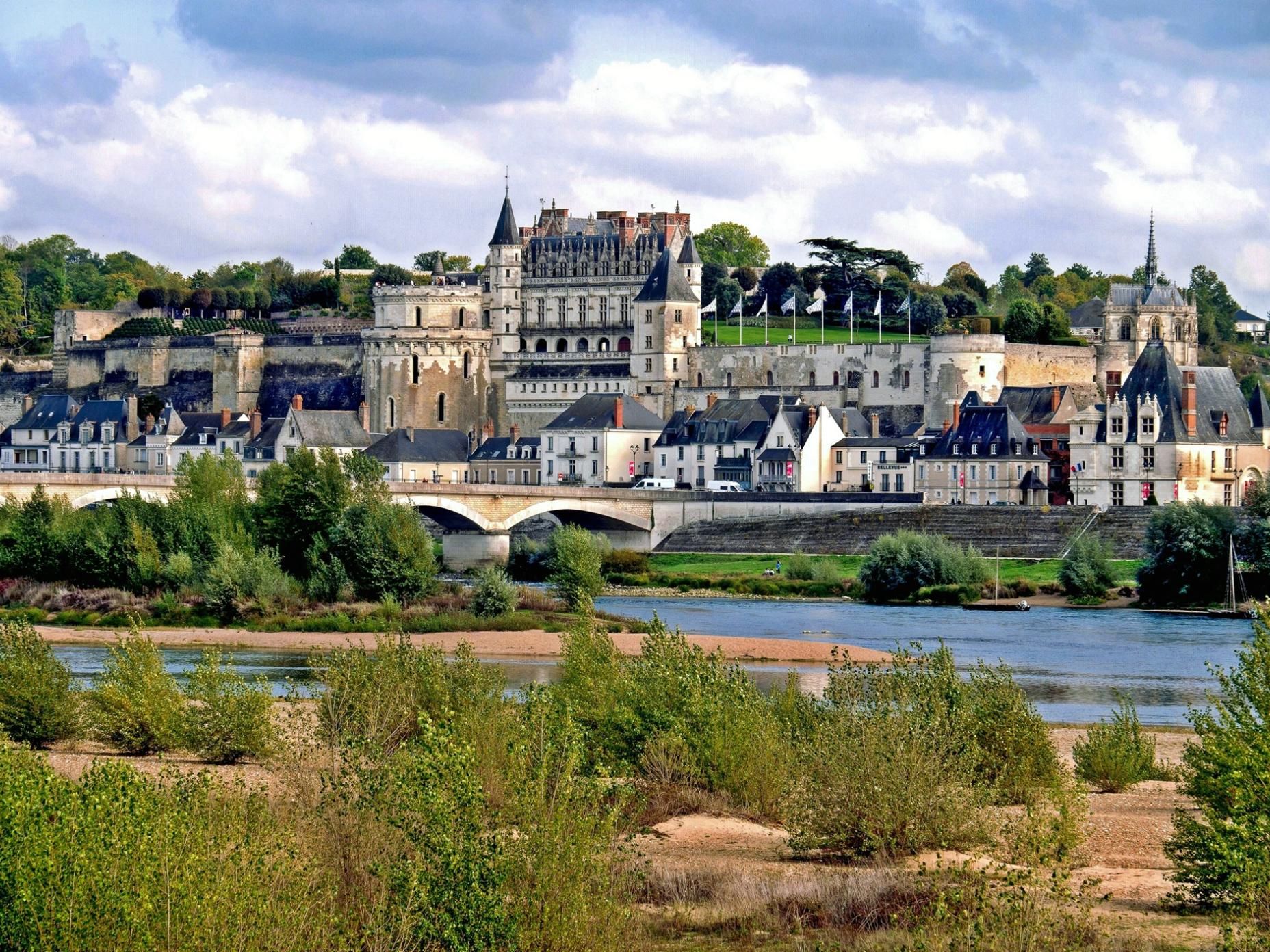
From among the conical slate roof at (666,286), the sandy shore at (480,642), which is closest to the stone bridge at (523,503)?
the sandy shore at (480,642)

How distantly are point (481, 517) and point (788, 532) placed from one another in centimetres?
865

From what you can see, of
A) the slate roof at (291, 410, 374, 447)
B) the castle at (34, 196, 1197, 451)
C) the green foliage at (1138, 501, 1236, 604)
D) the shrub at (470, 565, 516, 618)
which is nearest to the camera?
the shrub at (470, 565, 516, 618)

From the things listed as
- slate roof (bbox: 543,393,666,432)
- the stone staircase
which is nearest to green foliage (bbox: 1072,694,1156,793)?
the stone staircase

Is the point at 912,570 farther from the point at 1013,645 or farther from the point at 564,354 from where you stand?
the point at 564,354

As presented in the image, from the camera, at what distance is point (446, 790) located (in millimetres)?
11500

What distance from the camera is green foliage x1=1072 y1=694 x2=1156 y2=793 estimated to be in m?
18.3

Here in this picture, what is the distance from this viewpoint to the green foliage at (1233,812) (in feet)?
39.3

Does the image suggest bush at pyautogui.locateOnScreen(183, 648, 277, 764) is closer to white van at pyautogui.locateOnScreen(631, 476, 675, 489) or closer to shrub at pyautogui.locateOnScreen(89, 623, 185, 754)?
shrub at pyautogui.locateOnScreen(89, 623, 185, 754)

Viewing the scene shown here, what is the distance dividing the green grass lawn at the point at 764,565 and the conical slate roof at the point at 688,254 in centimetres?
2631

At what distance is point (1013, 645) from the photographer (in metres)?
35.0

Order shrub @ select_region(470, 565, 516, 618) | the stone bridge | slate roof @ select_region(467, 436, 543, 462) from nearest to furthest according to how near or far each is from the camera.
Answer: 1. shrub @ select_region(470, 565, 516, 618)
2. the stone bridge
3. slate roof @ select_region(467, 436, 543, 462)

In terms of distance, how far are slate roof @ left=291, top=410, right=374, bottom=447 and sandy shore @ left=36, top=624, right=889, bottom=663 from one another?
33.1m

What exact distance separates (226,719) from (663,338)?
2275 inches

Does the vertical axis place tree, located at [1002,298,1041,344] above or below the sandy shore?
above
